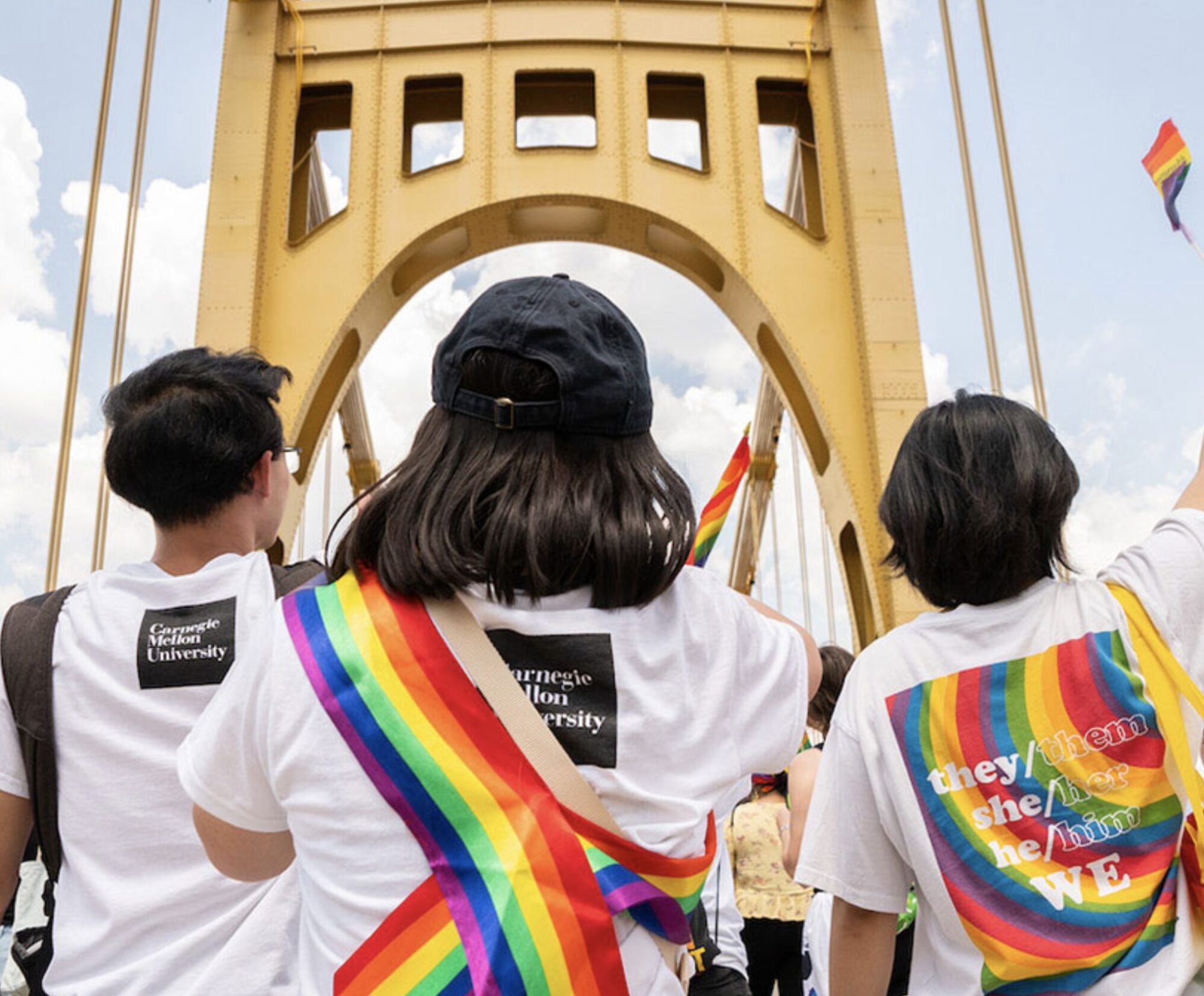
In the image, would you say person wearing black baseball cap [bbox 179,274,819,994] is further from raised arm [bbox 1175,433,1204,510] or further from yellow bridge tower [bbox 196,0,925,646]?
yellow bridge tower [bbox 196,0,925,646]

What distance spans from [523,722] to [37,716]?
765 millimetres

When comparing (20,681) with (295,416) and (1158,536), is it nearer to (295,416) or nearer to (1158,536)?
(1158,536)

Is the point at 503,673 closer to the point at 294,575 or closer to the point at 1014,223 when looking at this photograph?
the point at 294,575

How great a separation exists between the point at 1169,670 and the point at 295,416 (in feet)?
31.4

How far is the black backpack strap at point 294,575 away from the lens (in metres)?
1.48

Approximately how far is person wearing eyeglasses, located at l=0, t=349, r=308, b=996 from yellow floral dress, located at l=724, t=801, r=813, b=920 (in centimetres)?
275

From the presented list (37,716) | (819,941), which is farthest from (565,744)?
(819,941)

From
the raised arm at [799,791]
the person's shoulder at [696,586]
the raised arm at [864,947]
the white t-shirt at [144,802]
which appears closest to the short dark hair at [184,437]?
the white t-shirt at [144,802]

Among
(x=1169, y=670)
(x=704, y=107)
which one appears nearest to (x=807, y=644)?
(x=1169, y=670)

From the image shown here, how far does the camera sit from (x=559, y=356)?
107 centimetres

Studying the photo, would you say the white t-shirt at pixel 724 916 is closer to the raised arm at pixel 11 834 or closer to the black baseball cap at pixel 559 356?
→ the raised arm at pixel 11 834

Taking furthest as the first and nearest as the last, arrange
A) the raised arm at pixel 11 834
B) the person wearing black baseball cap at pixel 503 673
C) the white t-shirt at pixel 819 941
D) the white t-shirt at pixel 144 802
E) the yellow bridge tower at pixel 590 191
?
the yellow bridge tower at pixel 590 191
the white t-shirt at pixel 819 941
the raised arm at pixel 11 834
the white t-shirt at pixel 144 802
the person wearing black baseball cap at pixel 503 673

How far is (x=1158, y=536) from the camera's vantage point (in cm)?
143

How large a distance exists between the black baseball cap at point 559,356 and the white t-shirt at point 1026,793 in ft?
1.95
